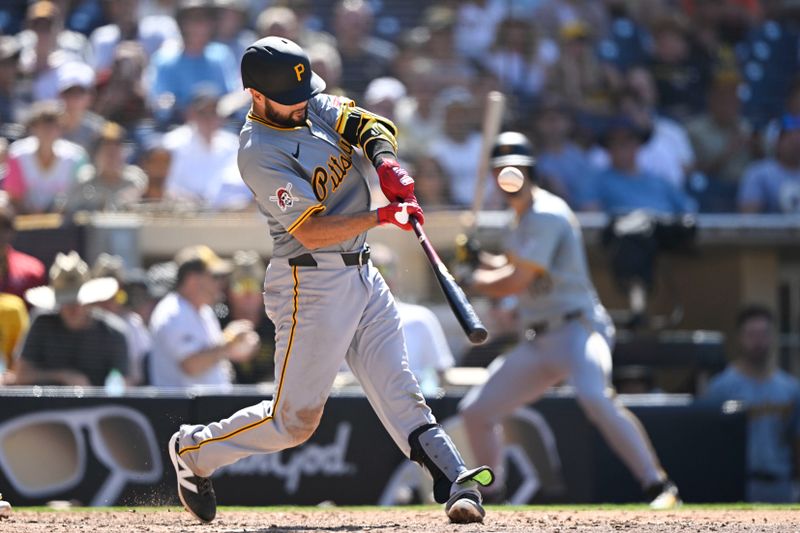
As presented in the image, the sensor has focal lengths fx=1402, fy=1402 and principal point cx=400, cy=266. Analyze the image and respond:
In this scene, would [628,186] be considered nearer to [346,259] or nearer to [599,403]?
[599,403]

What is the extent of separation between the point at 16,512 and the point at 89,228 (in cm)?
343

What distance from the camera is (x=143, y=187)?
10070 mm

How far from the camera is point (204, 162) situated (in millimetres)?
10297

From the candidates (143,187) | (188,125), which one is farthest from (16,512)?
(188,125)

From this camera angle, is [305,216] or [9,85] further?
[9,85]

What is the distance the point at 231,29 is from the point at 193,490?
6739mm

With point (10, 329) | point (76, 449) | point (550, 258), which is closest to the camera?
point (550, 258)

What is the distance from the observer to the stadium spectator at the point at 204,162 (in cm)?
1016

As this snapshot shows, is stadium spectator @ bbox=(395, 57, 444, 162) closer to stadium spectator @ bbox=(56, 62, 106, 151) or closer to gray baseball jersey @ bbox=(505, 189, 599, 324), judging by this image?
stadium spectator @ bbox=(56, 62, 106, 151)

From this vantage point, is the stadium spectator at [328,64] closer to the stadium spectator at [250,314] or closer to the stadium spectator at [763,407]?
the stadium spectator at [250,314]

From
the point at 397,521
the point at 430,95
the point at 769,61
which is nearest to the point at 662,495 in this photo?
the point at 397,521

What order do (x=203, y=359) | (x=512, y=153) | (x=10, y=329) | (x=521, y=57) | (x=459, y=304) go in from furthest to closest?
1. (x=521, y=57)
2. (x=10, y=329)
3. (x=203, y=359)
4. (x=512, y=153)
5. (x=459, y=304)

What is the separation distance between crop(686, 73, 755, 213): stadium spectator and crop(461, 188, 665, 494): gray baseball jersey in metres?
4.60

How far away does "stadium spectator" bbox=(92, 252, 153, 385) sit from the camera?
8.62m
